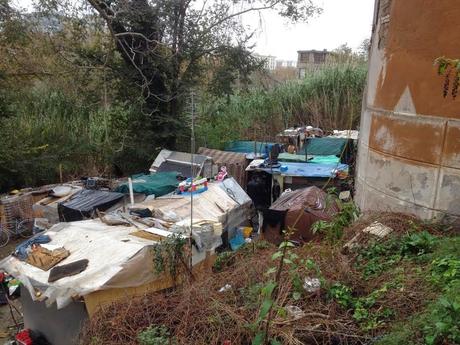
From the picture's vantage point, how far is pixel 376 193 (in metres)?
5.82

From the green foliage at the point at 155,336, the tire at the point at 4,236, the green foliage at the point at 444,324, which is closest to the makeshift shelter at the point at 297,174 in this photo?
the tire at the point at 4,236

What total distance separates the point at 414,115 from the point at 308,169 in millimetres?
5246

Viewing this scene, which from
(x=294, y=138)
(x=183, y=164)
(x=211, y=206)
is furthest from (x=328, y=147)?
(x=211, y=206)

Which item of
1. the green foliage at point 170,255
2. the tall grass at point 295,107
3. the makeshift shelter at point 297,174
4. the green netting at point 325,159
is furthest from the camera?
the tall grass at point 295,107

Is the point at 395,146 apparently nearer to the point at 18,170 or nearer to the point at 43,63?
the point at 18,170

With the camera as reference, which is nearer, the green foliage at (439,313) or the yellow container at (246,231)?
the green foliage at (439,313)

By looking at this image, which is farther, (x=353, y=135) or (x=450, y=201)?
(x=353, y=135)

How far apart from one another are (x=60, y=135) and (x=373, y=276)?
10940mm

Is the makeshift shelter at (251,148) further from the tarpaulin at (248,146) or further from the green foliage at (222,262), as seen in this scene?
the green foliage at (222,262)

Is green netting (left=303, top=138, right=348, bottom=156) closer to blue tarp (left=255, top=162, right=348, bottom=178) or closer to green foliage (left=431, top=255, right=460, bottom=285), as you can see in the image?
blue tarp (left=255, top=162, right=348, bottom=178)

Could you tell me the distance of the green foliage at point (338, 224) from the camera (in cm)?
524

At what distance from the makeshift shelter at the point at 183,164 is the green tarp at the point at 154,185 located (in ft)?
2.83

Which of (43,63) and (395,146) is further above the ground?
(43,63)

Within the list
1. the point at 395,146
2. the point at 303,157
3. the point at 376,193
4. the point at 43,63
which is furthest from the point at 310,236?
the point at 43,63
